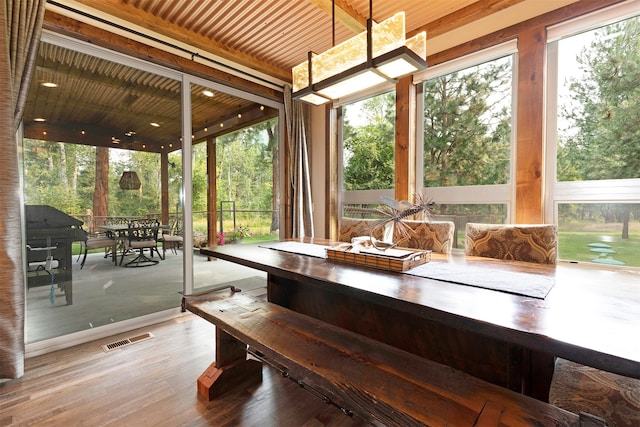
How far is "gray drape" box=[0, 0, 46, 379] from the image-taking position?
1885 mm

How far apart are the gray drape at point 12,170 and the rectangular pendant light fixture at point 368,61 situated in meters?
1.90

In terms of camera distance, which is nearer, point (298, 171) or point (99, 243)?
point (99, 243)

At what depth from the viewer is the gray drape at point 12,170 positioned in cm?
188

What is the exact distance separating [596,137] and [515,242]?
3.81ft

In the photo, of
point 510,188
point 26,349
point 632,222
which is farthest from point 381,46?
point 26,349

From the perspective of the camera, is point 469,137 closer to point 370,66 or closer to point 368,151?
point 368,151

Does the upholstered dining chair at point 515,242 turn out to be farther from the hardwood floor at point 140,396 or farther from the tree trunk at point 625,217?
the hardwood floor at point 140,396

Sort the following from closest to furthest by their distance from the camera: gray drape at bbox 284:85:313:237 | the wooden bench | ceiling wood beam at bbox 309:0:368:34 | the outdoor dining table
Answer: the wooden bench → ceiling wood beam at bbox 309:0:368:34 → the outdoor dining table → gray drape at bbox 284:85:313:237

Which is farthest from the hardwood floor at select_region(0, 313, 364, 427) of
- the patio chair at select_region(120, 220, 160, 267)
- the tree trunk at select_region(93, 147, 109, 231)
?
the tree trunk at select_region(93, 147, 109, 231)

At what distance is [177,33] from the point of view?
2814 millimetres

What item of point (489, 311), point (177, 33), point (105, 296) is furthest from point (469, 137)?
point (105, 296)

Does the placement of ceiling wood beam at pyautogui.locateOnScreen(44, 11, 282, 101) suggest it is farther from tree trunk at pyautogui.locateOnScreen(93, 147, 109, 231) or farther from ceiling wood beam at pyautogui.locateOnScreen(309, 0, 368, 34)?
ceiling wood beam at pyautogui.locateOnScreen(309, 0, 368, 34)

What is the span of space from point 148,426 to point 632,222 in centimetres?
334

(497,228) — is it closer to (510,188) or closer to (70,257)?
(510,188)
